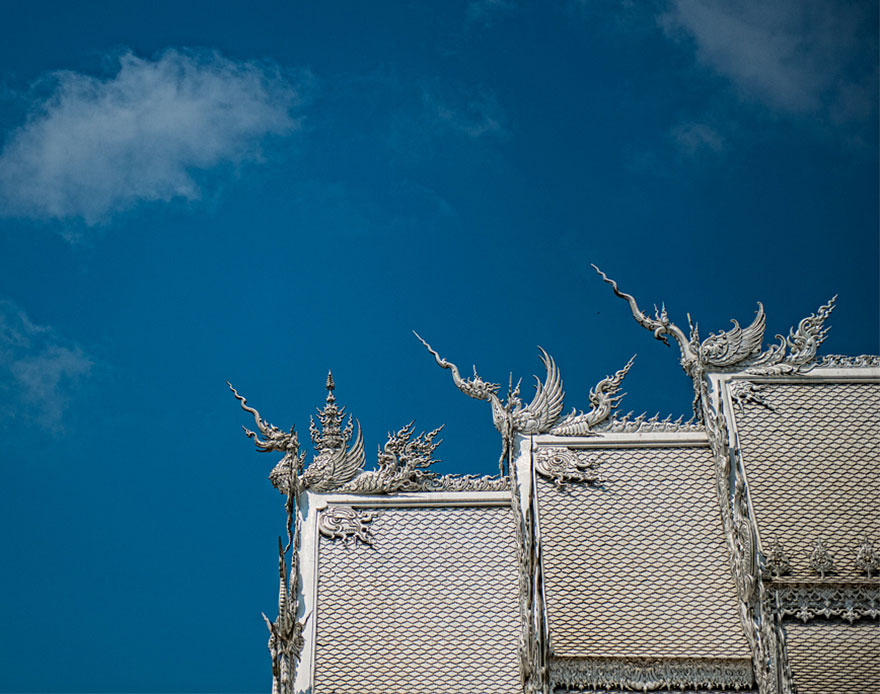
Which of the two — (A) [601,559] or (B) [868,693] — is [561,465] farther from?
(B) [868,693]

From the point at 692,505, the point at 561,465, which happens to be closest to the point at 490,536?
the point at 561,465

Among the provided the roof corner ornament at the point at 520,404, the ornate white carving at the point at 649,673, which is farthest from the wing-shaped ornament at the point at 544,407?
the ornate white carving at the point at 649,673

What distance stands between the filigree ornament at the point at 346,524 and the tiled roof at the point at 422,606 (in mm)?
88

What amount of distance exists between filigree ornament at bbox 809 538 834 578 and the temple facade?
0.02 metres

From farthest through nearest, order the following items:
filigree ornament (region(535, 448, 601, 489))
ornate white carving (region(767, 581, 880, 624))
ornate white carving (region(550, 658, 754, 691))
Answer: filigree ornament (region(535, 448, 601, 489)) → ornate white carving (region(767, 581, 880, 624)) → ornate white carving (region(550, 658, 754, 691))

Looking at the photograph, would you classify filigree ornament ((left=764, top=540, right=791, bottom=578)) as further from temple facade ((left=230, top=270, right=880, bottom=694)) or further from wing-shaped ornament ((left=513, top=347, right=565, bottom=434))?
wing-shaped ornament ((left=513, top=347, right=565, bottom=434))

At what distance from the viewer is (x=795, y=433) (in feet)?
61.8

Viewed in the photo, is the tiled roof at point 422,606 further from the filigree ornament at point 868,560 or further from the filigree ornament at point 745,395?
the filigree ornament at point 868,560

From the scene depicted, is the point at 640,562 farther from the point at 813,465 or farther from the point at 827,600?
the point at 813,465

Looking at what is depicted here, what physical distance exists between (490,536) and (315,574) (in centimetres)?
250

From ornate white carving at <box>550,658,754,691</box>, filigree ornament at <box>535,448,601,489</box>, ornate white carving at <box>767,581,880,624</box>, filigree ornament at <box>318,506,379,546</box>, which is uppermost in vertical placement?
filigree ornament at <box>535,448,601,489</box>

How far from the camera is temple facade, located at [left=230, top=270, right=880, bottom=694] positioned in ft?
56.4

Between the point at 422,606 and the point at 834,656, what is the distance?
5453mm

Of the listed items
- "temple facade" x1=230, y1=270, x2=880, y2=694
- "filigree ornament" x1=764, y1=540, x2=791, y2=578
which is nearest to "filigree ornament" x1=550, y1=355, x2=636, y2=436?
"temple facade" x1=230, y1=270, x2=880, y2=694
